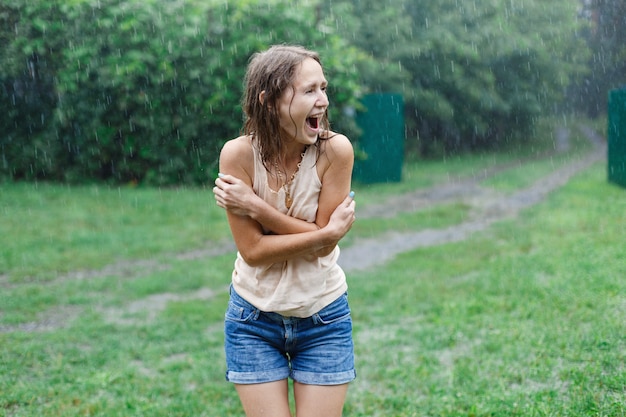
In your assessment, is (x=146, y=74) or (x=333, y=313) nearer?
(x=333, y=313)

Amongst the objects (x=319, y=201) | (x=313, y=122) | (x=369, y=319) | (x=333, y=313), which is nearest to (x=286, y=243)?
(x=319, y=201)

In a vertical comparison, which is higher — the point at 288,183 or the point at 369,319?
the point at 288,183

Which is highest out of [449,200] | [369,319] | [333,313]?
[333,313]

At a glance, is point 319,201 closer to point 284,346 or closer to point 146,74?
point 284,346

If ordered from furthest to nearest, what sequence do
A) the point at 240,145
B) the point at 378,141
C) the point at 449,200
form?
Answer: the point at 378,141, the point at 449,200, the point at 240,145

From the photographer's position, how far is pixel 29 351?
5457 millimetres

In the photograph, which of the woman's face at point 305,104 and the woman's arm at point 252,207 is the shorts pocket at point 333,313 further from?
the woman's face at point 305,104

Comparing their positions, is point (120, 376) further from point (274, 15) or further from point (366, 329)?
point (274, 15)

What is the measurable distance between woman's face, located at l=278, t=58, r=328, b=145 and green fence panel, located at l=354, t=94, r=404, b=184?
42.3 ft

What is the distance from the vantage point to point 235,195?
2.54m

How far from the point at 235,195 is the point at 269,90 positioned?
39 cm

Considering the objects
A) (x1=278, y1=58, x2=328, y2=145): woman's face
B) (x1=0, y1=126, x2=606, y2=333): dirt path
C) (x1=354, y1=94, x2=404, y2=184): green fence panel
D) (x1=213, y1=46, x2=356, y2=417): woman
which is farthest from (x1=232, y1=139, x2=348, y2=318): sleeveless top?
(x1=354, y1=94, x2=404, y2=184): green fence panel

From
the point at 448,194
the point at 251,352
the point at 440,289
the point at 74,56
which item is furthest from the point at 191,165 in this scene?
the point at 251,352

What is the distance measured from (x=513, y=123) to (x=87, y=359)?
2341cm
